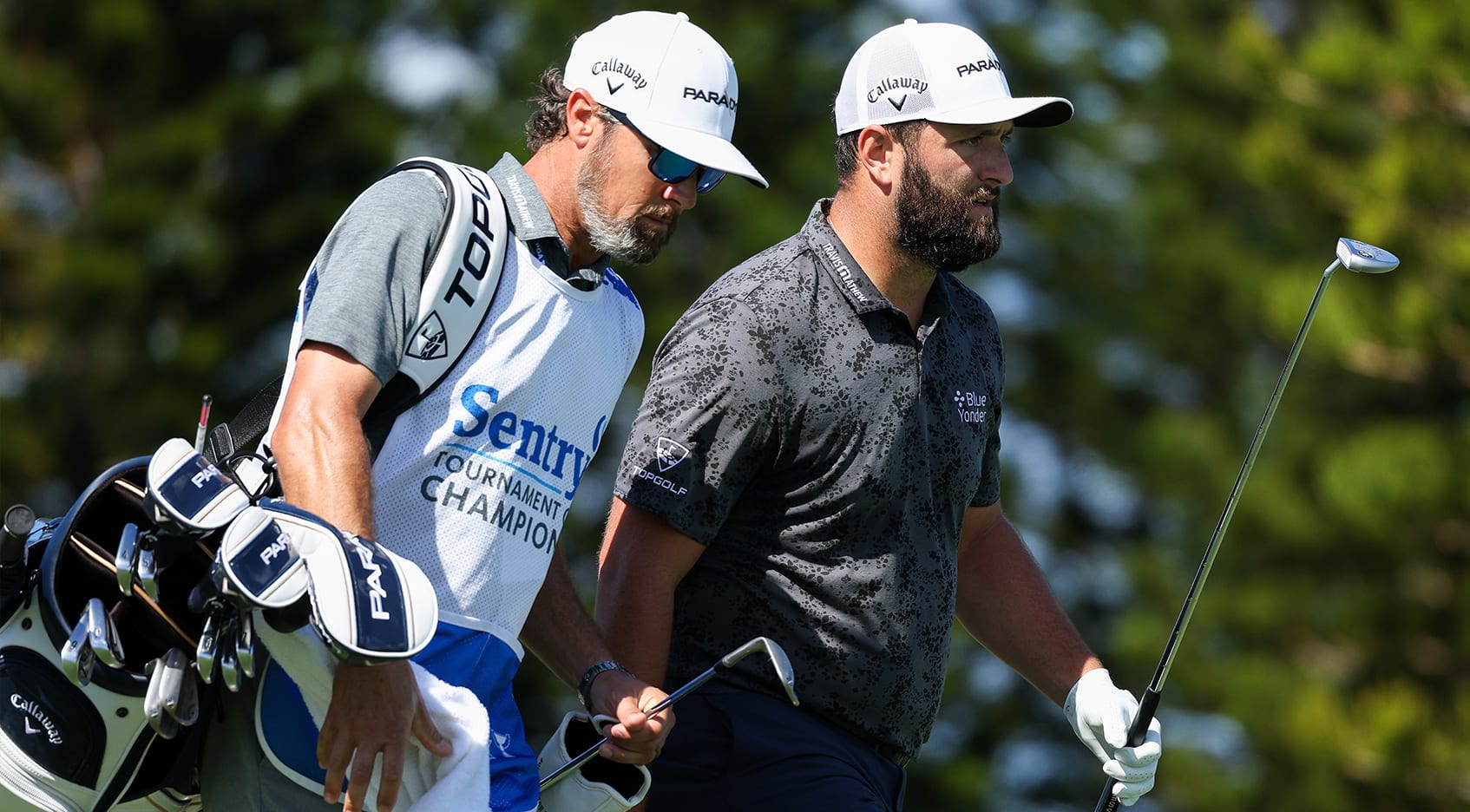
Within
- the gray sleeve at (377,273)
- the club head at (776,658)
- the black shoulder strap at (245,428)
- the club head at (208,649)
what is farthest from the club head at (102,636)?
the club head at (776,658)

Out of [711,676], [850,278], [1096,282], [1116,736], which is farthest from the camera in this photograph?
[1096,282]

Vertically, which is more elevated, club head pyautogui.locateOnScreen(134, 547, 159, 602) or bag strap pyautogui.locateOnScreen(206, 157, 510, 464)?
bag strap pyautogui.locateOnScreen(206, 157, 510, 464)

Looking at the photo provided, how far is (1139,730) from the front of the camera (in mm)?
4668

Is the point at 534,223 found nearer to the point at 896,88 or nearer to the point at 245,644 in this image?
the point at 245,644

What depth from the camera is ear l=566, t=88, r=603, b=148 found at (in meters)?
4.00

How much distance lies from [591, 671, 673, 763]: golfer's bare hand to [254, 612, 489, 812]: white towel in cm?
48

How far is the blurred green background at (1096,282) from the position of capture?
16.6 metres

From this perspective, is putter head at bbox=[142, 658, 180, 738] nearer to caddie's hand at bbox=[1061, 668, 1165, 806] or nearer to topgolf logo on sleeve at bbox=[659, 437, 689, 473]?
topgolf logo on sleeve at bbox=[659, 437, 689, 473]

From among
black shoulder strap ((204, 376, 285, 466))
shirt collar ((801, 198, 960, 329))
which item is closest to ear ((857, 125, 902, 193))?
shirt collar ((801, 198, 960, 329))

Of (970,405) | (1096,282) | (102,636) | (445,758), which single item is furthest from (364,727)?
(1096,282)

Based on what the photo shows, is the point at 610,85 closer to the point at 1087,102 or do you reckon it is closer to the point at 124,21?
the point at 124,21

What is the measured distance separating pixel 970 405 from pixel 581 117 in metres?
1.17

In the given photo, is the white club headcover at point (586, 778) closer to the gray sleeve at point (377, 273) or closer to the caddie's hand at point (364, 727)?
the caddie's hand at point (364, 727)

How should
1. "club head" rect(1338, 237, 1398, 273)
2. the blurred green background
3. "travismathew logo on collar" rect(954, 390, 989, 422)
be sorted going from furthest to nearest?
the blurred green background
"travismathew logo on collar" rect(954, 390, 989, 422)
"club head" rect(1338, 237, 1398, 273)
